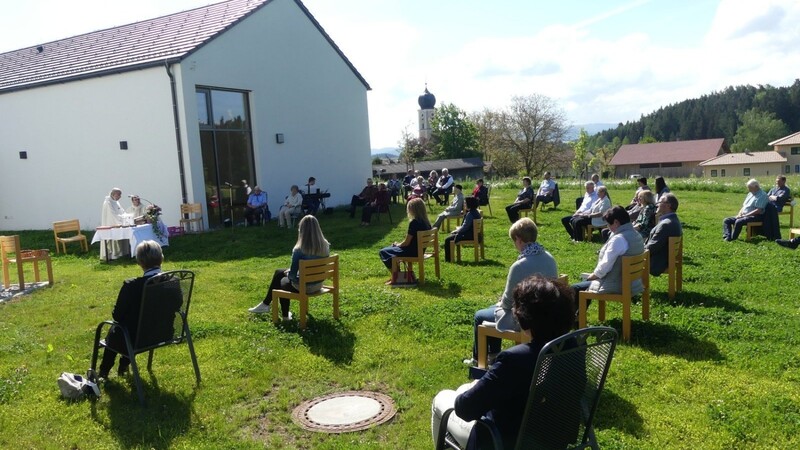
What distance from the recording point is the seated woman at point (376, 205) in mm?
16562

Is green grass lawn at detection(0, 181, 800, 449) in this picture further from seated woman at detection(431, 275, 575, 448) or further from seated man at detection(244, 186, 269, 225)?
seated man at detection(244, 186, 269, 225)

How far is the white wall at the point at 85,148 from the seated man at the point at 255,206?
2.00m

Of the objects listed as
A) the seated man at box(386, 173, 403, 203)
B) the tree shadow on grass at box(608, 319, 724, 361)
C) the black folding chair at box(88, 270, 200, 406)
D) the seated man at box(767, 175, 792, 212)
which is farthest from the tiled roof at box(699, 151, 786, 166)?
the black folding chair at box(88, 270, 200, 406)

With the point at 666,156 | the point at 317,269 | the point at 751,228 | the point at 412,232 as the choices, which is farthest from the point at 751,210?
the point at 666,156

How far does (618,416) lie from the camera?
13.9 feet

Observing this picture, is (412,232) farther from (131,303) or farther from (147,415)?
(147,415)

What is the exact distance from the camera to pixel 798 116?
96.8 meters

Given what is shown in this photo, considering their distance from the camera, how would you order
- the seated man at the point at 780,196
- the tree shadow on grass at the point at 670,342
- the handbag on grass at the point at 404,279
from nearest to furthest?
the tree shadow on grass at the point at 670,342
the handbag on grass at the point at 404,279
the seated man at the point at 780,196

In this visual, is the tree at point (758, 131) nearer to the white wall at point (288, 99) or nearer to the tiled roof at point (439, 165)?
the tiled roof at point (439, 165)

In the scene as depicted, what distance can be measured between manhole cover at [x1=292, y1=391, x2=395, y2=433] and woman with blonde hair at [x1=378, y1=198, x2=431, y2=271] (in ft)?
12.5

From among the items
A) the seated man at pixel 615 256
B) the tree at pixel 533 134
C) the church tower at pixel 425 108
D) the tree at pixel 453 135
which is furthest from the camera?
the church tower at pixel 425 108

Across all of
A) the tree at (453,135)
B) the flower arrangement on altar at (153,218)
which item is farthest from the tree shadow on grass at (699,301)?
the tree at (453,135)

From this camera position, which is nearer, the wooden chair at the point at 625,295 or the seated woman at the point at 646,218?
the wooden chair at the point at 625,295

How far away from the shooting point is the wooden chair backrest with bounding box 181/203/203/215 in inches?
609
